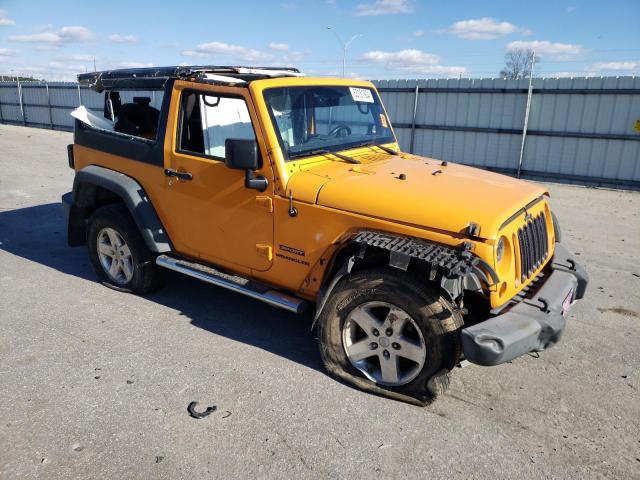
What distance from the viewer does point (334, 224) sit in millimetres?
3502

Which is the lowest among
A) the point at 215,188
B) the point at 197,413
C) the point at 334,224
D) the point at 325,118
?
the point at 197,413

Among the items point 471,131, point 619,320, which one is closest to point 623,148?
point 471,131

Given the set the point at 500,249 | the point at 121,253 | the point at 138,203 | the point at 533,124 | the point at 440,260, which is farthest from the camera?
the point at 533,124

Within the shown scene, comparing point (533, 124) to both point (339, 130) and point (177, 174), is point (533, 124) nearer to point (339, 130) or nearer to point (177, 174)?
point (339, 130)

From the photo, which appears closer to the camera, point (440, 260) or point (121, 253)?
point (440, 260)

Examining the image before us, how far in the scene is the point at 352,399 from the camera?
11.3 ft

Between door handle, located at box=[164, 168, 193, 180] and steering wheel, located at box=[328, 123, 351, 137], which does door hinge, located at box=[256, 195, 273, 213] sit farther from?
steering wheel, located at box=[328, 123, 351, 137]

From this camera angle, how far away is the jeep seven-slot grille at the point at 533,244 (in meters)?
3.48

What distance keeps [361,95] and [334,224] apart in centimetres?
177

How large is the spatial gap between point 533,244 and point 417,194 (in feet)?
3.24

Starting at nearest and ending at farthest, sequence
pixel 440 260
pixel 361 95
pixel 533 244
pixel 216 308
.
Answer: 1. pixel 440 260
2. pixel 533 244
3. pixel 361 95
4. pixel 216 308

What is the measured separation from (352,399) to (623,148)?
11157 millimetres

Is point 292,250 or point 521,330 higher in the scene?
point 292,250

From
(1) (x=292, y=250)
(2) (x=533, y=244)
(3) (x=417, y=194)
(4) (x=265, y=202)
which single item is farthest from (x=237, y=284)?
(2) (x=533, y=244)
